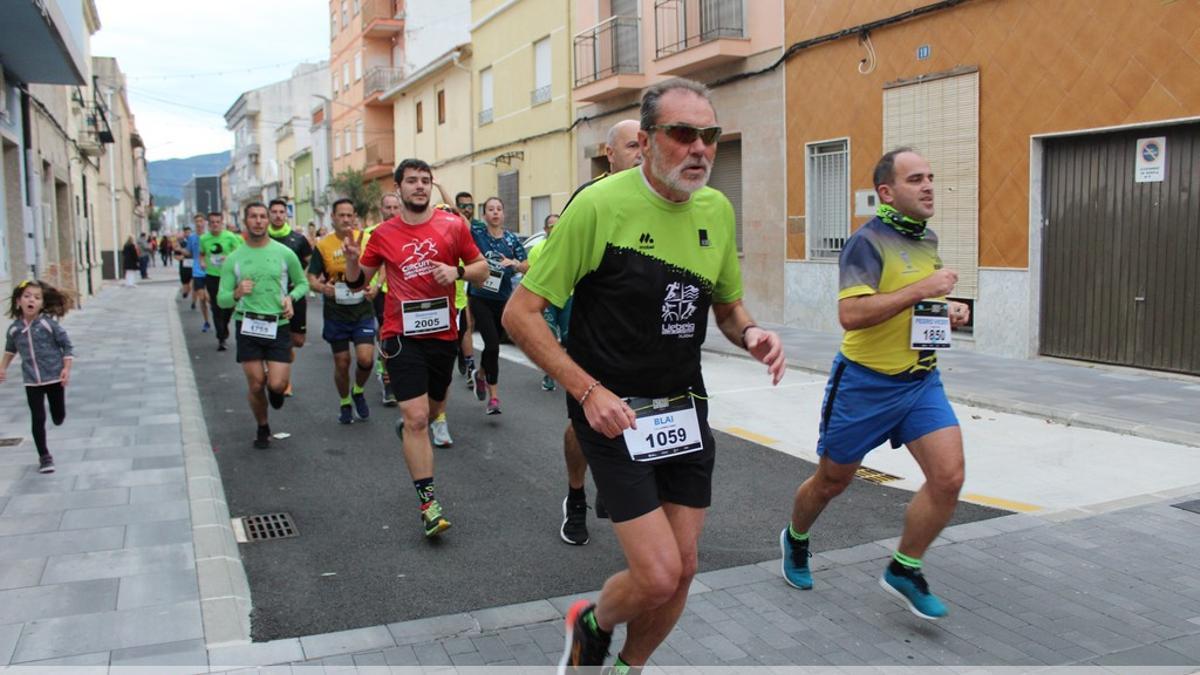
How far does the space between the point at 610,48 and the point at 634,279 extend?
18493 mm

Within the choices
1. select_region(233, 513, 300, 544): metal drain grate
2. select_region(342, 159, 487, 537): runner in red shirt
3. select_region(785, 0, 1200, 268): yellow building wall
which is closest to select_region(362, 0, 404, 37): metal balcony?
select_region(785, 0, 1200, 268): yellow building wall

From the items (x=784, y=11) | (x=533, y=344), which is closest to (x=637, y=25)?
(x=784, y=11)

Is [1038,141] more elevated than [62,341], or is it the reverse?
[1038,141]

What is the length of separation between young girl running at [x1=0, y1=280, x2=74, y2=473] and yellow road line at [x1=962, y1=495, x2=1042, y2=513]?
19.5ft

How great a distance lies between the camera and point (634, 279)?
10.3 feet

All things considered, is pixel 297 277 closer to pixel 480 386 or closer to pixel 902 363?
pixel 480 386

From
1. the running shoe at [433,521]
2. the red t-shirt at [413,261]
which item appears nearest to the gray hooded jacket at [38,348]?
the red t-shirt at [413,261]

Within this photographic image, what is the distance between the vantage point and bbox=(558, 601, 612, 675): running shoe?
3248mm

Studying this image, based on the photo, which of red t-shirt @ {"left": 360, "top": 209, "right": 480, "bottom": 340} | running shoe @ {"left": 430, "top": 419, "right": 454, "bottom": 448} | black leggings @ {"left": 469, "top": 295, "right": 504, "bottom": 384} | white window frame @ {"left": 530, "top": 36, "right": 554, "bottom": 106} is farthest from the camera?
white window frame @ {"left": 530, "top": 36, "right": 554, "bottom": 106}

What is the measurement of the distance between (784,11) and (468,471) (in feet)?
37.0

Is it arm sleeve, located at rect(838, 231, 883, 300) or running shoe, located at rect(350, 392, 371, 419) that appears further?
running shoe, located at rect(350, 392, 371, 419)

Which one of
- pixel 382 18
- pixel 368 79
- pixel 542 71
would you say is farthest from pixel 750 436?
pixel 368 79

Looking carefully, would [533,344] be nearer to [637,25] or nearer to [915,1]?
[915,1]

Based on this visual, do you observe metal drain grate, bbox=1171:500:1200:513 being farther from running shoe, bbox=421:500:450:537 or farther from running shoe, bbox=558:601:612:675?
running shoe, bbox=421:500:450:537
